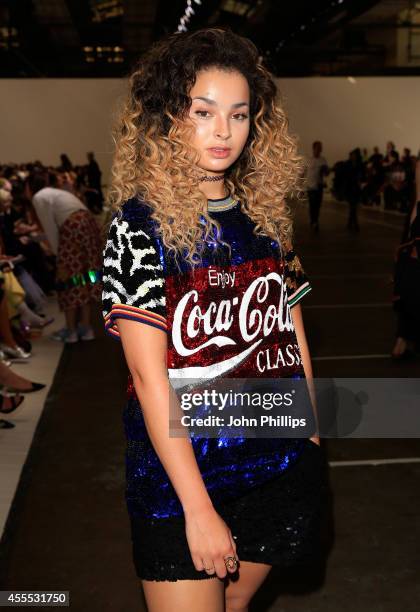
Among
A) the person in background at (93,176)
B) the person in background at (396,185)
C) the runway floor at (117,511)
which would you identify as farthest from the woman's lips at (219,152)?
the person in background at (93,176)

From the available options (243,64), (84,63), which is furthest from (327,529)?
(84,63)

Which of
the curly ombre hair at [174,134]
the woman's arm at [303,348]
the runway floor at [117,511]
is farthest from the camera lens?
the runway floor at [117,511]

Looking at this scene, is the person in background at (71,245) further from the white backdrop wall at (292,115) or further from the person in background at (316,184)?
the white backdrop wall at (292,115)

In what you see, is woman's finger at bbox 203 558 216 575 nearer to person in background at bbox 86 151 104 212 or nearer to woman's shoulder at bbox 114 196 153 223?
woman's shoulder at bbox 114 196 153 223

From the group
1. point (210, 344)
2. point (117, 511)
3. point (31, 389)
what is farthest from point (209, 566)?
point (31, 389)

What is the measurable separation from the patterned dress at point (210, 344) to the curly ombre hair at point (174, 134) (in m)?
0.03

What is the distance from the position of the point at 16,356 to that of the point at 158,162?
4511 millimetres

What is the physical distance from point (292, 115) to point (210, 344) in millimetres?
21204

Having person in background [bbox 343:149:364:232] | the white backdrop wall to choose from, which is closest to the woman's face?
person in background [bbox 343:149:364:232]

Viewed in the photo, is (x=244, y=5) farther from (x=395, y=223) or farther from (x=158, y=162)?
(x=158, y=162)

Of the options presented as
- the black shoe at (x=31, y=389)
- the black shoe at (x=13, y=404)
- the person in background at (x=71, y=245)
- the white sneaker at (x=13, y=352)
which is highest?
the person in background at (x=71, y=245)

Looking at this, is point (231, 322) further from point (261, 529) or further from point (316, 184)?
point (316, 184)

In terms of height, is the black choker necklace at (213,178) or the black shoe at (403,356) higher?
the black choker necklace at (213,178)

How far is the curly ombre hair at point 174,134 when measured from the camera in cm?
141
